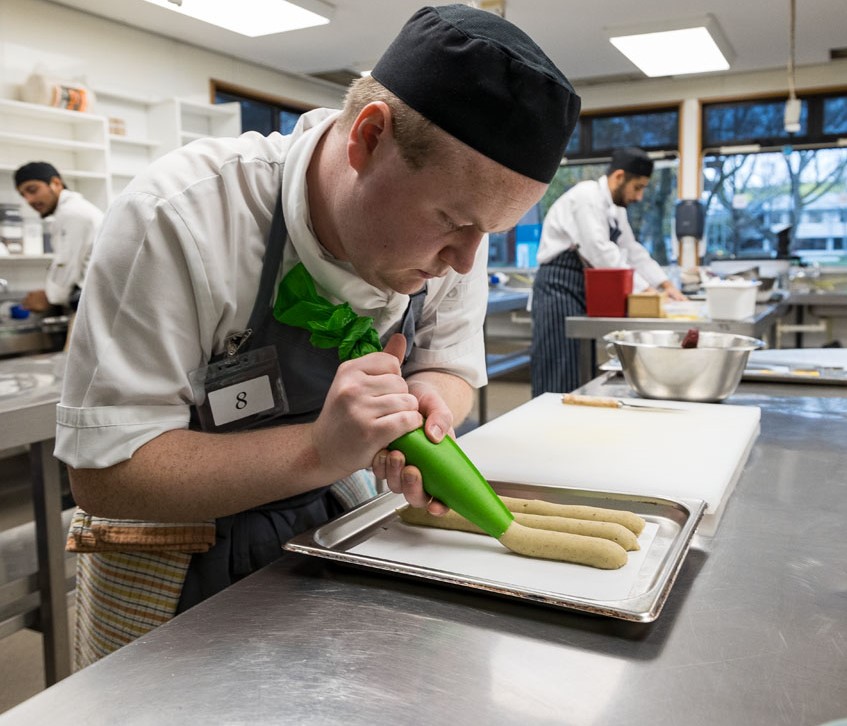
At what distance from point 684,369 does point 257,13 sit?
359 centimetres

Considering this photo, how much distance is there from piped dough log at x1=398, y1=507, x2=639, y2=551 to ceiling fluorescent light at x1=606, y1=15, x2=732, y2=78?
15.5 feet

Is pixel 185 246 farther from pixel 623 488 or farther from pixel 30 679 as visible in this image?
pixel 30 679

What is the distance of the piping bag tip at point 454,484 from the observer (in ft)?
2.81

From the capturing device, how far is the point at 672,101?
7.95 m

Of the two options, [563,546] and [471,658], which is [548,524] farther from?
[471,658]

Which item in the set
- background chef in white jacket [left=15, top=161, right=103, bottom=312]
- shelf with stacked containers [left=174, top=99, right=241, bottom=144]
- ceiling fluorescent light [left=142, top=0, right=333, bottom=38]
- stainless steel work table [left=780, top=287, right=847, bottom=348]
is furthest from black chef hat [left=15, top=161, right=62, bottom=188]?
stainless steel work table [left=780, top=287, right=847, bottom=348]

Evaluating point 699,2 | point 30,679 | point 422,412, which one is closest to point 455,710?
point 422,412

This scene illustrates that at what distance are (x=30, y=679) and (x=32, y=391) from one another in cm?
96

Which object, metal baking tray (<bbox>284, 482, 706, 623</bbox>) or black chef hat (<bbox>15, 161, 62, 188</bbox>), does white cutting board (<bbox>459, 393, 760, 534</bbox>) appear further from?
black chef hat (<bbox>15, 161, 62, 188</bbox>)

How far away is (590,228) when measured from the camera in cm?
419

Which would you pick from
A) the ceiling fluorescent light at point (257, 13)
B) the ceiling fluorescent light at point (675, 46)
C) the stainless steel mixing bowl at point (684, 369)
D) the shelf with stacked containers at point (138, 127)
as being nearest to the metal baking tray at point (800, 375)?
the stainless steel mixing bowl at point (684, 369)

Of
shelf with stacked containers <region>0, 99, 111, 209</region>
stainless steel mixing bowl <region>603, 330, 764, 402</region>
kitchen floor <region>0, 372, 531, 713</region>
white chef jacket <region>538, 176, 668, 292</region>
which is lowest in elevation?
kitchen floor <region>0, 372, 531, 713</region>

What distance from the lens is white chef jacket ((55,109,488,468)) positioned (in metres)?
0.92

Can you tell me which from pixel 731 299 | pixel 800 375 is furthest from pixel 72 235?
pixel 800 375
